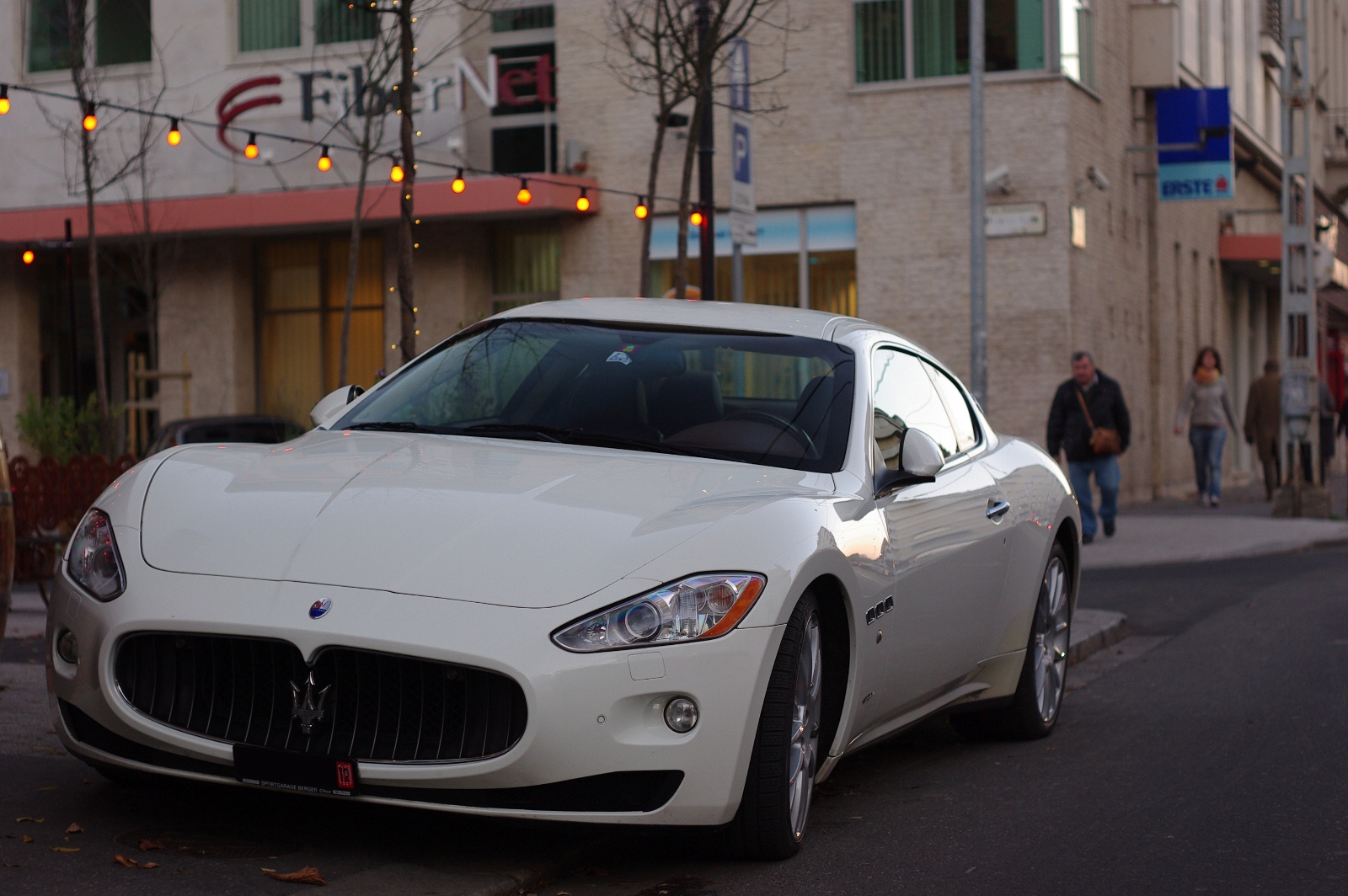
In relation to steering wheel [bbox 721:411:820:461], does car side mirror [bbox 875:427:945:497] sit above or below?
below

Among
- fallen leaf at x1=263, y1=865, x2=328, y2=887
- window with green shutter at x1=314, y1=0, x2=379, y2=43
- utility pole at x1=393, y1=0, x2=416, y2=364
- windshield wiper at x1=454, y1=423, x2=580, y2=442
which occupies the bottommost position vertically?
fallen leaf at x1=263, y1=865, x2=328, y2=887

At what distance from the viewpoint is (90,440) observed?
2041cm

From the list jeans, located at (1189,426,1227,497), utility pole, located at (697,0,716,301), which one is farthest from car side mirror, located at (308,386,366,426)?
jeans, located at (1189,426,1227,497)

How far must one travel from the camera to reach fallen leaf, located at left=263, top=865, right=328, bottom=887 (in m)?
4.27

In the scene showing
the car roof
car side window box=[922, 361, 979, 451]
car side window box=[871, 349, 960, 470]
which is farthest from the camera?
car side window box=[922, 361, 979, 451]

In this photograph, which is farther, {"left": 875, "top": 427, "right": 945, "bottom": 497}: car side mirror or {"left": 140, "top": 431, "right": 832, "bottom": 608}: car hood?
{"left": 875, "top": 427, "right": 945, "bottom": 497}: car side mirror

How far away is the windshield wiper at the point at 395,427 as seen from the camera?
5.58 metres

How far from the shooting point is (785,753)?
4625 millimetres

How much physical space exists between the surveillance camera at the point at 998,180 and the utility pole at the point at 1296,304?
11.4 ft

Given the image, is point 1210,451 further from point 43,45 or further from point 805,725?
point 805,725

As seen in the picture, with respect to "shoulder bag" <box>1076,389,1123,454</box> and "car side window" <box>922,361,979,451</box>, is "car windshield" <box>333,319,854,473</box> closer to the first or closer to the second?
"car side window" <box>922,361,979,451</box>

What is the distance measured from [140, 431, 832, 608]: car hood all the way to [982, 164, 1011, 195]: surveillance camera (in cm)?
1866

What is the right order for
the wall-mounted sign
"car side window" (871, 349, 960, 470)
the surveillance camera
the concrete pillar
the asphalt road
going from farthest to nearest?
the concrete pillar < the wall-mounted sign < the surveillance camera < "car side window" (871, 349, 960, 470) < the asphalt road

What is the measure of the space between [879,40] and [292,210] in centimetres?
848
